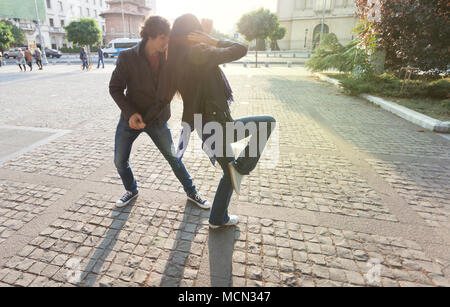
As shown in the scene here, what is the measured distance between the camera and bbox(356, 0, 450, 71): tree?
8.41 meters

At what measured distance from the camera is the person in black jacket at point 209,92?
2.00m

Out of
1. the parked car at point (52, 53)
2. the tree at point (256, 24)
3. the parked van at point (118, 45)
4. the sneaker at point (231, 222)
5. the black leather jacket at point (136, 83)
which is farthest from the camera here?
the parked car at point (52, 53)

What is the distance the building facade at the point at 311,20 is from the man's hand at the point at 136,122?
53.0 metres

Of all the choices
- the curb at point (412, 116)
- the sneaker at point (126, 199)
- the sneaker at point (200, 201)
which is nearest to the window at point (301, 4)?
the curb at point (412, 116)

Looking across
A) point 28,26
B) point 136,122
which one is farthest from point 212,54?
point 28,26

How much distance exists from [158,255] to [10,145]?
14.9 feet

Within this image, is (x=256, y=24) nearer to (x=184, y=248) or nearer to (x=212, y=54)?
(x=212, y=54)

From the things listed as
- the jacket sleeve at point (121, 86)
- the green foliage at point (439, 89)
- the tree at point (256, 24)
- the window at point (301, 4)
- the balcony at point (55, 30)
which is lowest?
the green foliage at point (439, 89)

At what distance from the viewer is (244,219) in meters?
3.02

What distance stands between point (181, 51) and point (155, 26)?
53 cm

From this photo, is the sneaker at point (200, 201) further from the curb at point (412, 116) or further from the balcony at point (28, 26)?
the balcony at point (28, 26)

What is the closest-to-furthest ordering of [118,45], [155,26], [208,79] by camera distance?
[208,79], [155,26], [118,45]

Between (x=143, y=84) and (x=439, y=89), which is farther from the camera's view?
(x=439, y=89)
